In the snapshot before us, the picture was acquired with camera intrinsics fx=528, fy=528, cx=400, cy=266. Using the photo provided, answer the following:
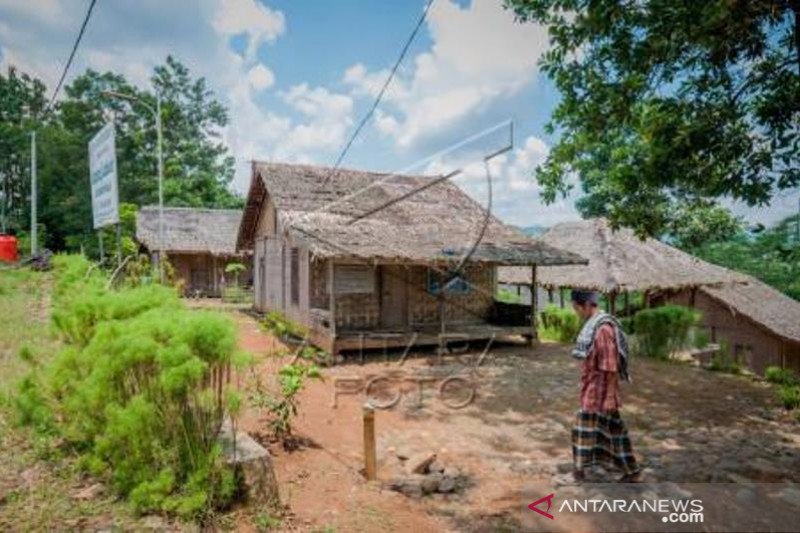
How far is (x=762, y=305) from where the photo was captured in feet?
68.1

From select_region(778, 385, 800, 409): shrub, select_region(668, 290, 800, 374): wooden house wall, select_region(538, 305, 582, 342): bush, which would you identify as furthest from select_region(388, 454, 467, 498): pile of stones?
select_region(668, 290, 800, 374): wooden house wall

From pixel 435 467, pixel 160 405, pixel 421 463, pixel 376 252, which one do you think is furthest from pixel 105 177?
pixel 435 467

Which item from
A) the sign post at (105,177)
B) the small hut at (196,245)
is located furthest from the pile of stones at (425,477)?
the small hut at (196,245)

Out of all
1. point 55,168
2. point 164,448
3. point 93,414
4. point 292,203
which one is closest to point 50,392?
point 93,414

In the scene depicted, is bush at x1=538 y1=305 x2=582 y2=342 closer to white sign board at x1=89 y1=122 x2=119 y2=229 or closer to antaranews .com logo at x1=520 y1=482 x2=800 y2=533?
antaranews .com logo at x1=520 y1=482 x2=800 y2=533

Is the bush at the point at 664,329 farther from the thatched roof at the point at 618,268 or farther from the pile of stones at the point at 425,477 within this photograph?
the pile of stones at the point at 425,477

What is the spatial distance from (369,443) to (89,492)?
2.40 m

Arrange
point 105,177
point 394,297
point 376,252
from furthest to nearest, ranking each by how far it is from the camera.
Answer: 1. point 394,297
2. point 376,252
3. point 105,177

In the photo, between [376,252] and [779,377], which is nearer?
[779,377]

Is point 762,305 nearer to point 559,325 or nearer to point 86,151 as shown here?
point 559,325

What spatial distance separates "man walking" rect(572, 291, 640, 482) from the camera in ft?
16.4

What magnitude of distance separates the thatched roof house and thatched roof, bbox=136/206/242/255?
9.30 metres

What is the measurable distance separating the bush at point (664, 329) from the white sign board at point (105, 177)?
12.7 m

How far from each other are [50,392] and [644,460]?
6.34 meters
